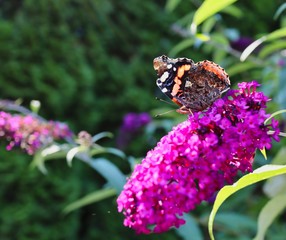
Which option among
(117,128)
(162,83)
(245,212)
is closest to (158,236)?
(245,212)

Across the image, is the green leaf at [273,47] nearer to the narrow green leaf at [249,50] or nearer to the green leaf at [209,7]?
the narrow green leaf at [249,50]

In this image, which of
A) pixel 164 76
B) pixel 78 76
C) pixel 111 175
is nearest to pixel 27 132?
pixel 111 175

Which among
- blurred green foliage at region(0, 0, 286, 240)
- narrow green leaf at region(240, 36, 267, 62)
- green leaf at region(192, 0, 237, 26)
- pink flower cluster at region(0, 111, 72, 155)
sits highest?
green leaf at region(192, 0, 237, 26)

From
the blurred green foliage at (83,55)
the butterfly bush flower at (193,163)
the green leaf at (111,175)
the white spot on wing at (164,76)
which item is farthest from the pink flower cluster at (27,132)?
the blurred green foliage at (83,55)

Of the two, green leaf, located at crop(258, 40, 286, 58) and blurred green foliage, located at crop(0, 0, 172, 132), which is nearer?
green leaf, located at crop(258, 40, 286, 58)

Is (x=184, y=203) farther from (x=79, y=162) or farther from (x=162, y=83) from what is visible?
(x=79, y=162)

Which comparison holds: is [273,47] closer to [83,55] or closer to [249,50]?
[249,50]

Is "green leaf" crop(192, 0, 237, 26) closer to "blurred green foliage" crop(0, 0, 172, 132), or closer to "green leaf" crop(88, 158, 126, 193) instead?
"green leaf" crop(88, 158, 126, 193)

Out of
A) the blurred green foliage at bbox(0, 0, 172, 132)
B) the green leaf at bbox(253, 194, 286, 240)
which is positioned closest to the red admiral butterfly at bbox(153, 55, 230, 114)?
the green leaf at bbox(253, 194, 286, 240)
